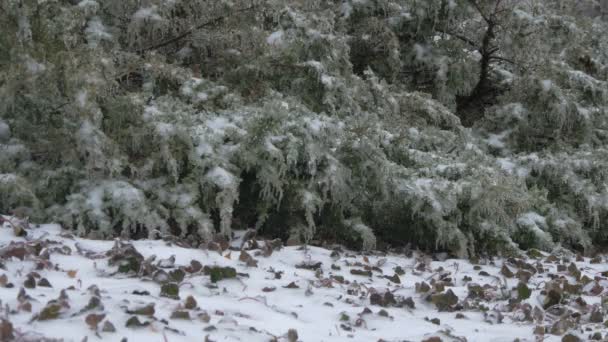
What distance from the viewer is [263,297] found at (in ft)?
7.11

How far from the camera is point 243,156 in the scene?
123 inches

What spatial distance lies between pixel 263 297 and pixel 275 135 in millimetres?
1193

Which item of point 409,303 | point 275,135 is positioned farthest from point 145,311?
point 275,135

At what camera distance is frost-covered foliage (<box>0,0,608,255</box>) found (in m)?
2.90

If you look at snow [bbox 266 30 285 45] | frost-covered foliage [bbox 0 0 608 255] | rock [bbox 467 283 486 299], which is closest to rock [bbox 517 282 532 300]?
rock [bbox 467 283 486 299]

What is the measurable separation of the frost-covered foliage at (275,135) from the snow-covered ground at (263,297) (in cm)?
31

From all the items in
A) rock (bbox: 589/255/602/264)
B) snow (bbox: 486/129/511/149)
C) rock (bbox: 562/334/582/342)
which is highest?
snow (bbox: 486/129/511/149)

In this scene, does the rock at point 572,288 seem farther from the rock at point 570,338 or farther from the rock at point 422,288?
the rock at point 570,338

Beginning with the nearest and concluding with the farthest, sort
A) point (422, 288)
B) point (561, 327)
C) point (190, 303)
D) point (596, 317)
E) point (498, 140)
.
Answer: point (190, 303) → point (561, 327) → point (596, 317) → point (422, 288) → point (498, 140)

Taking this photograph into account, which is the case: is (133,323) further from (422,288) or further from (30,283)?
(422,288)

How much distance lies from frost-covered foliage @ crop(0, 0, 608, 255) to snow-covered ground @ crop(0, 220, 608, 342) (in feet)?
1.01

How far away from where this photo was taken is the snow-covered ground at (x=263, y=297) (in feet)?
5.56

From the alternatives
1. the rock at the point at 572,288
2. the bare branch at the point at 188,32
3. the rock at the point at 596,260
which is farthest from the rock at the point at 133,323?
the rock at the point at 596,260

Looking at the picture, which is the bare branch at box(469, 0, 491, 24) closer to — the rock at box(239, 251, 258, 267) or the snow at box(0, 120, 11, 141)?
the rock at box(239, 251, 258, 267)
